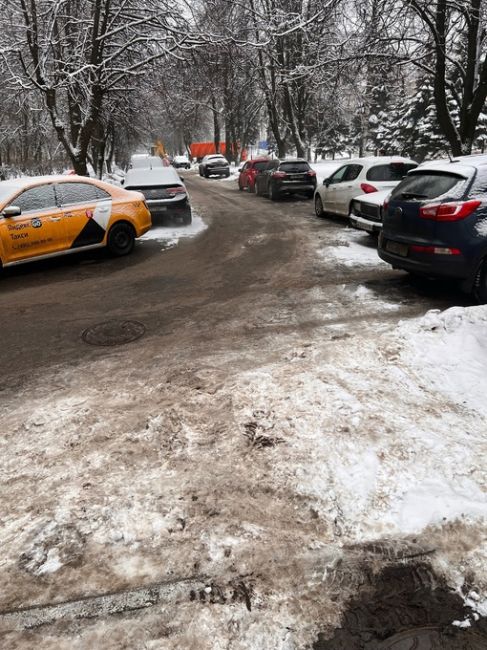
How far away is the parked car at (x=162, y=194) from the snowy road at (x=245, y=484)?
23.2 feet

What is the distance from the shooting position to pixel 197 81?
17797 mm

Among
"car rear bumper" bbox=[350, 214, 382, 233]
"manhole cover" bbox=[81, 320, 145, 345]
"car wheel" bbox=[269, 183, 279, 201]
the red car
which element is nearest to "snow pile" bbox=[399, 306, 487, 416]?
"manhole cover" bbox=[81, 320, 145, 345]

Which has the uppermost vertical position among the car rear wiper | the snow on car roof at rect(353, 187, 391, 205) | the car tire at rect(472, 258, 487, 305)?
the car rear wiper

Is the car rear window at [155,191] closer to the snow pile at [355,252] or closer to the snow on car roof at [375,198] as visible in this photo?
the snow pile at [355,252]

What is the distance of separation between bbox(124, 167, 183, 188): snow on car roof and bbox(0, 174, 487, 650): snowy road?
7.30 meters

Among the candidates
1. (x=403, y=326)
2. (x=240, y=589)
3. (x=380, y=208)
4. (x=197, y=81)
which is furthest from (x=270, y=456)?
(x=197, y=81)

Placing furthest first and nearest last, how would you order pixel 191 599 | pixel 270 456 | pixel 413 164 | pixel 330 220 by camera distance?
pixel 330 220 < pixel 413 164 < pixel 270 456 < pixel 191 599

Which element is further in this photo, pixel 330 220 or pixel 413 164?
pixel 330 220

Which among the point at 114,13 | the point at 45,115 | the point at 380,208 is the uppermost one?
the point at 114,13

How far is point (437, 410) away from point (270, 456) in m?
1.44

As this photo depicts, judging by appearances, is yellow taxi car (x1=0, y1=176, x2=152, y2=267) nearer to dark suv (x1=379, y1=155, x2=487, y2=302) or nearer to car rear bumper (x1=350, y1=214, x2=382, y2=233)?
car rear bumper (x1=350, y1=214, x2=382, y2=233)

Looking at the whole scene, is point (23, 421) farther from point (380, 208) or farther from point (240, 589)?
point (380, 208)

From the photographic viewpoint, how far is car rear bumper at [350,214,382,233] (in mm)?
9844

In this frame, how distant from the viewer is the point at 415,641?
2137mm
